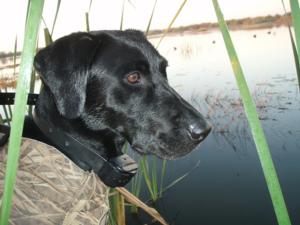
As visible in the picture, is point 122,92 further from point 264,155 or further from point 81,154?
point 264,155

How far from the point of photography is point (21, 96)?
1.92 feet

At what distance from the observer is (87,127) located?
1.73 m

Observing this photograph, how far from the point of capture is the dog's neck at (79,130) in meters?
1.62

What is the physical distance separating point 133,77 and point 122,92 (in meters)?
0.10

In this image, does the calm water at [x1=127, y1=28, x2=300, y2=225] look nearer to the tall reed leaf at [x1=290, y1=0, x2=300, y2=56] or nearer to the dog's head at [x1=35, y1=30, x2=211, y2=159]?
the dog's head at [x1=35, y1=30, x2=211, y2=159]

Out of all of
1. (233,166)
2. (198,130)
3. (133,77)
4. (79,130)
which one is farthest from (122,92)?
(233,166)

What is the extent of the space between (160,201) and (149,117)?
102 inches

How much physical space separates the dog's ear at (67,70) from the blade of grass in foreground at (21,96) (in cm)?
97

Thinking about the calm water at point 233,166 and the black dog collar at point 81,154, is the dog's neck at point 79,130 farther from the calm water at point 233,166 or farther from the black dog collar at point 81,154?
the calm water at point 233,166

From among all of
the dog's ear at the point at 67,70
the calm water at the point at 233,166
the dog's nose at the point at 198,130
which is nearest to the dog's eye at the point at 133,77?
the dog's ear at the point at 67,70

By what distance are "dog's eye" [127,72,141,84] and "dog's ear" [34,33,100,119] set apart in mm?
230

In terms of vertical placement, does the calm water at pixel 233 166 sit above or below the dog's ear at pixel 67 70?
below

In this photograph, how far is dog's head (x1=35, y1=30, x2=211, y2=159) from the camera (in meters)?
1.64

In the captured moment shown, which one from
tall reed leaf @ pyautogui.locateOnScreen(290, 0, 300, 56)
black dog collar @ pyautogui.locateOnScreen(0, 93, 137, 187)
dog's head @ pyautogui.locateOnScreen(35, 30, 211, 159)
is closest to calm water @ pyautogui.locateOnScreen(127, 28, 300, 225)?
dog's head @ pyautogui.locateOnScreen(35, 30, 211, 159)
